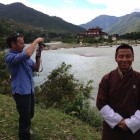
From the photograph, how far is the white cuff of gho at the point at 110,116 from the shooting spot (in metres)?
3.57

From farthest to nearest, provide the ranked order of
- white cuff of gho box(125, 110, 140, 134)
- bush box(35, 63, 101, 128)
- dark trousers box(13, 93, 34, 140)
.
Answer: bush box(35, 63, 101, 128) < dark trousers box(13, 93, 34, 140) < white cuff of gho box(125, 110, 140, 134)

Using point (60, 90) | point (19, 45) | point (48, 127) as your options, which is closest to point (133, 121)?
point (19, 45)

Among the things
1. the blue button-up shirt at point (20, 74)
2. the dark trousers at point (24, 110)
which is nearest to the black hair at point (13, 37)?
the blue button-up shirt at point (20, 74)

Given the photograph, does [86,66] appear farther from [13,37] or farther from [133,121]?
[133,121]

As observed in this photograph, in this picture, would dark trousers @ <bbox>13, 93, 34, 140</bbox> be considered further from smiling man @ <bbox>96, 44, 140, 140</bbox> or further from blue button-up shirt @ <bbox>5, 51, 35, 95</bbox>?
smiling man @ <bbox>96, 44, 140, 140</bbox>

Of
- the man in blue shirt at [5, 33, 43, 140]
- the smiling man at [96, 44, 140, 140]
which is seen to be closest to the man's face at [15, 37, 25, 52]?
the man in blue shirt at [5, 33, 43, 140]

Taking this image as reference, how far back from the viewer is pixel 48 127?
662cm

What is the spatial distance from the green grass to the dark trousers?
2.01ft

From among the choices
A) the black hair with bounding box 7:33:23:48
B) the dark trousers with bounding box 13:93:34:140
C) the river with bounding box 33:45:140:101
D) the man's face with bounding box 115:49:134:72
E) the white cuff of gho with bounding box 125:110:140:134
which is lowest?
the river with bounding box 33:45:140:101

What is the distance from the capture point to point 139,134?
3.70m

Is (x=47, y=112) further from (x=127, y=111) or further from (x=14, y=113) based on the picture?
(x=127, y=111)

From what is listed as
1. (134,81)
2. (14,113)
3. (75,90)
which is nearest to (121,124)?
(134,81)

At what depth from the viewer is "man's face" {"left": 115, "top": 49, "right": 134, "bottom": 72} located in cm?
365

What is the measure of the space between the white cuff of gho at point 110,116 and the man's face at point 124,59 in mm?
460
